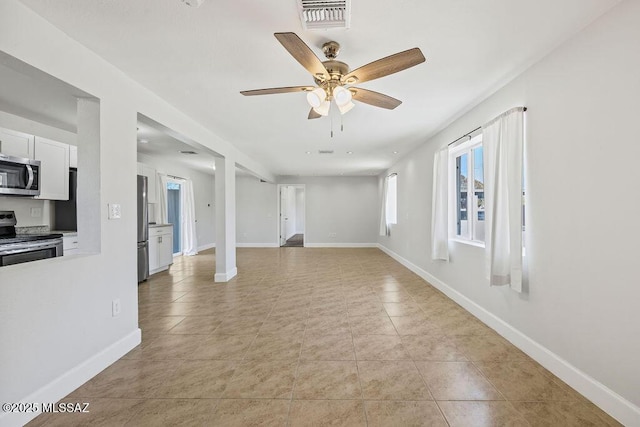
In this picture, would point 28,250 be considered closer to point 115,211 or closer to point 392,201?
point 115,211

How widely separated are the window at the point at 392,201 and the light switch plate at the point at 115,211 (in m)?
5.96

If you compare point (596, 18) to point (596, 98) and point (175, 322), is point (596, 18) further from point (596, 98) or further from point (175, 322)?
point (175, 322)

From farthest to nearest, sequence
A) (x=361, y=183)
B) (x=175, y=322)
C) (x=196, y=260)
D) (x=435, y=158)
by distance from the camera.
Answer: (x=361, y=183), (x=196, y=260), (x=435, y=158), (x=175, y=322)

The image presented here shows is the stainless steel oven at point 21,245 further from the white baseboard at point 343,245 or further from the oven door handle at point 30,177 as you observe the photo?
the white baseboard at point 343,245

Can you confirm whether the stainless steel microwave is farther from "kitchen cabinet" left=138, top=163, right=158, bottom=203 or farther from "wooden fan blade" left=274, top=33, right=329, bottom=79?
"wooden fan blade" left=274, top=33, right=329, bottom=79

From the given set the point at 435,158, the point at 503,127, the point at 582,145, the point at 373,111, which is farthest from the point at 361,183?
the point at 582,145

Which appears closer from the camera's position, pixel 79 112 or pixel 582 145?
pixel 582 145

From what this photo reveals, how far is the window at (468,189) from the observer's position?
3492 mm

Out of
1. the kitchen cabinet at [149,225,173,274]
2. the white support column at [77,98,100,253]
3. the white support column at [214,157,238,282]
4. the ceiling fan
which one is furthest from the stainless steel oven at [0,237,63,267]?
the ceiling fan

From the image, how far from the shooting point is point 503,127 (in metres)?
2.57

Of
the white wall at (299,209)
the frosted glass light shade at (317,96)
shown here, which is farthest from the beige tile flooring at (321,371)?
the white wall at (299,209)

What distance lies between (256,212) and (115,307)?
24.0 feet

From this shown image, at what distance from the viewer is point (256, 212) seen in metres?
9.59

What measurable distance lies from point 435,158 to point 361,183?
5357 millimetres
